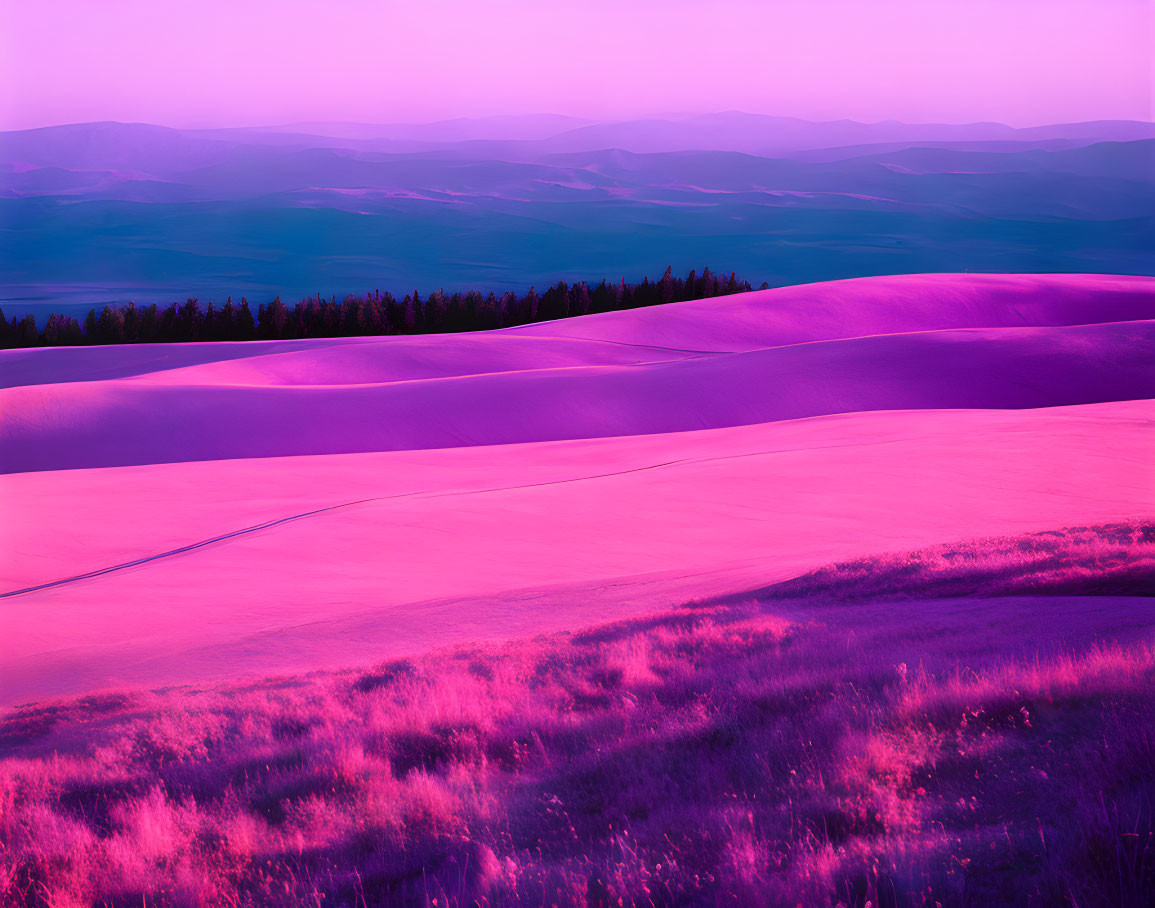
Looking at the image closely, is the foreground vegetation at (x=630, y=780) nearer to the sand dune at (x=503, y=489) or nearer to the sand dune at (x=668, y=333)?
the sand dune at (x=503, y=489)

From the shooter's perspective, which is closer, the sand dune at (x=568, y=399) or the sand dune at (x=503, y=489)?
the sand dune at (x=503, y=489)

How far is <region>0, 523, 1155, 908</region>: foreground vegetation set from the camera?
12.3 feet

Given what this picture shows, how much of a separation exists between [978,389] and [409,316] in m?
65.2

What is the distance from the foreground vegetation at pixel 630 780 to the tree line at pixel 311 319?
74.3 metres

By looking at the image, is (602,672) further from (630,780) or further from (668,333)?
(668,333)

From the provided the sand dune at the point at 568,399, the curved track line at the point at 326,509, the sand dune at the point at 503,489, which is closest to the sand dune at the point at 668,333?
the sand dune at the point at 503,489

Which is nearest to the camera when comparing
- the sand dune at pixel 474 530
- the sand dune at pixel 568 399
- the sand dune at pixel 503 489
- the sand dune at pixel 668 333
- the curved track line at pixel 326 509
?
the sand dune at pixel 474 530

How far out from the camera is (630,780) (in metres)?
5.06

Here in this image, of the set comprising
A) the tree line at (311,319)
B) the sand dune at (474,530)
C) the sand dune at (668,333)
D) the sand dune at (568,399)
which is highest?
the tree line at (311,319)

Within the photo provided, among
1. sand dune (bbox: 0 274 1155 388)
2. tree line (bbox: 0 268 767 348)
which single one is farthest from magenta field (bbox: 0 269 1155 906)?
tree line (bbox: 0 268 767 348)

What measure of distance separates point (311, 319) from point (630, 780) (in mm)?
84801

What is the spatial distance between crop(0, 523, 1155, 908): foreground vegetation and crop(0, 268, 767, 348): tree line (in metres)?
74.3

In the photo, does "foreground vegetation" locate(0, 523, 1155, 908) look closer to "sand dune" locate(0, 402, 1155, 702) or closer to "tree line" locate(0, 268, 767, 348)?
"sand dune" locate(0, 402, 1155, 702)

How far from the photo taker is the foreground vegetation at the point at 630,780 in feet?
12.3
